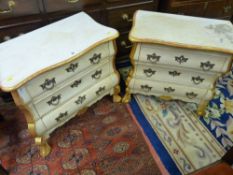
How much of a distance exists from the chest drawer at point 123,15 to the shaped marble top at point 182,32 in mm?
175

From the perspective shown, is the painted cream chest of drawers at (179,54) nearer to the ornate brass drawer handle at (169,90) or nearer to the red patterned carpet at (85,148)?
the ornate brass drawer handle at (169,90)

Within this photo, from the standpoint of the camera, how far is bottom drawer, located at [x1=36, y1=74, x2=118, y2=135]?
48.9 inches

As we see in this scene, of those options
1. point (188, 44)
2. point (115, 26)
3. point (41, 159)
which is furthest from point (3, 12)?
point (188, 44)

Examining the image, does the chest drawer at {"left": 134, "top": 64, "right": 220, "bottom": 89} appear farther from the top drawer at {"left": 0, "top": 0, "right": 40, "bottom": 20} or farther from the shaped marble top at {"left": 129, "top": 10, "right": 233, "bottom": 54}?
the top drawer at {"left": 0, "top": 0, "right": 40, "bottom": 20}

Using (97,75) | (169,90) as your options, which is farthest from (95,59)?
(169,90)

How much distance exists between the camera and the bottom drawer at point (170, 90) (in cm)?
148

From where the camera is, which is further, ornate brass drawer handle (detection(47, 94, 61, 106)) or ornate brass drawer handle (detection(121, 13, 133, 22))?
ornate brass drawer handle (detection(121, 13, 133, 22))

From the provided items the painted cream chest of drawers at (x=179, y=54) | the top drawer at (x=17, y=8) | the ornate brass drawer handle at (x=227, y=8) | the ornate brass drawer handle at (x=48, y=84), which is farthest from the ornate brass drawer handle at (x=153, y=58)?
the ornate brass drawer handle at (x=227, y=8)

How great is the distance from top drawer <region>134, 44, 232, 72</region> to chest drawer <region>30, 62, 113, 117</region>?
26cm

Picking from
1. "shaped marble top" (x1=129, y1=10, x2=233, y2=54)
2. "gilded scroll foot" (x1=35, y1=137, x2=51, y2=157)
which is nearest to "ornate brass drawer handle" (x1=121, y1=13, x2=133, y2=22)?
"shaped marble top" (x1=129, y1=10, x2=233, y2=54)

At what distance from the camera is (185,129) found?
154 centimetres

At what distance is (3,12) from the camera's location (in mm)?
1223

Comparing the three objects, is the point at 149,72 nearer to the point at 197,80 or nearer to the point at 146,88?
the point at 146,88

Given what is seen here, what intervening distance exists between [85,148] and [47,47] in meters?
0.73
